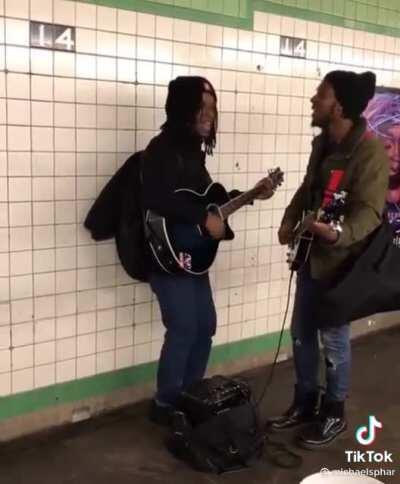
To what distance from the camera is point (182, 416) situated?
269cm

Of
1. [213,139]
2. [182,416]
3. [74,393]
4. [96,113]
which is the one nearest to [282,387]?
[182,416]

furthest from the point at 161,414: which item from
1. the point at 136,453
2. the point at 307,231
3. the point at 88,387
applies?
the point at 307,231

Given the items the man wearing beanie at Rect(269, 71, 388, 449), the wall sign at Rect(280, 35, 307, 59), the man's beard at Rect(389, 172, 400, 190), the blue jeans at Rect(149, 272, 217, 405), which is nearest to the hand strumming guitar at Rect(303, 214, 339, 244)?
the man wearing beanie at Rect(269, 71, 388, 449)

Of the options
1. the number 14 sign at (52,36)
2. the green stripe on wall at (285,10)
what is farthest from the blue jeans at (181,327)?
the green stripe on wall at (285,10)

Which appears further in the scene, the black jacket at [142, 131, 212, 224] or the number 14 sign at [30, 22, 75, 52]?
the black jacket at [142, 131, 212, 224]

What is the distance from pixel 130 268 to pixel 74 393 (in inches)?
26.7

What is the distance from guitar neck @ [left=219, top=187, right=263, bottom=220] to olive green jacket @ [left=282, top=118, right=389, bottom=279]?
26cm

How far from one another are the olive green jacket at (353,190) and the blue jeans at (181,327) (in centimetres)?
55

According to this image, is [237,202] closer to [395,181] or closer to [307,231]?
[307,231]

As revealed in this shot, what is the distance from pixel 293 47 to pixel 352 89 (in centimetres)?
100

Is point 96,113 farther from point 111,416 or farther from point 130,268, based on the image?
point 111,416

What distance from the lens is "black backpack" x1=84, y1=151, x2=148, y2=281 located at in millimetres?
2744

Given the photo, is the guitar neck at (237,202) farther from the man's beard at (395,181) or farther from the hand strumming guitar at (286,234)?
the man's beard at (395,181)

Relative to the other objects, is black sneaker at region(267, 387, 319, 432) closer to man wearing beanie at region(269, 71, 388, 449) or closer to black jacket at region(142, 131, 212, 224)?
man wearing beanie at region(269, 71, 388, 449)
